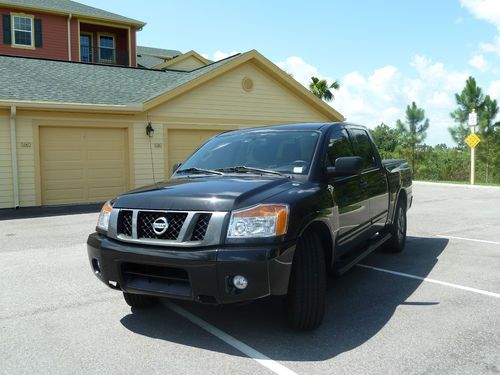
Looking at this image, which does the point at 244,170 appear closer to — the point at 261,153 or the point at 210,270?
the point at 261,153

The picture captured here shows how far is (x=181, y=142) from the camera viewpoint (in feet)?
52.7

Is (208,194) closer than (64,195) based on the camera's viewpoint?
Yes

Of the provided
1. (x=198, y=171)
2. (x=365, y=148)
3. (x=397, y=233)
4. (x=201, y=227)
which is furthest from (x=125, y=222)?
(x=397, y=233)

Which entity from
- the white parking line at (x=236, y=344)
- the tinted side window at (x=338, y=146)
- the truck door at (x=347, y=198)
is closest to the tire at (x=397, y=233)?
the truck door at (x=347, y=198)

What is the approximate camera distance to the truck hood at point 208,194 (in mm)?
3432

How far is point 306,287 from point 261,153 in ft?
5.38

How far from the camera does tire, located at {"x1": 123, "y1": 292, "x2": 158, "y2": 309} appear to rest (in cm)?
433

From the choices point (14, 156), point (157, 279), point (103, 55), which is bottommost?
point (157, 279)

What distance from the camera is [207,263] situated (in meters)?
3.24

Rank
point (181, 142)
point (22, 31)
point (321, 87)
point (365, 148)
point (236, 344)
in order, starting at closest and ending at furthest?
point (236, 344)
point (365, 148)
point (181, 142)
point (22, 31)
point (321, 87)

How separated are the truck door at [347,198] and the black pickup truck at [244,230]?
0.02 metres

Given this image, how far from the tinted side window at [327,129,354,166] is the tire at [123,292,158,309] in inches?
86.8

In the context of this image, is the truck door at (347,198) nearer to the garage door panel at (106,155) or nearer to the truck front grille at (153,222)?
the truck front grille at (153,222)

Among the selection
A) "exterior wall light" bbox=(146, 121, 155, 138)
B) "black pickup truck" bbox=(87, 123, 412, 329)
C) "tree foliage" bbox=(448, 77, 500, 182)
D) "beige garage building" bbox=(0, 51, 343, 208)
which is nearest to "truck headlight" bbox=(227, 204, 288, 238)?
"black pickup truck" bbox=(87, 123, 412, 329)
